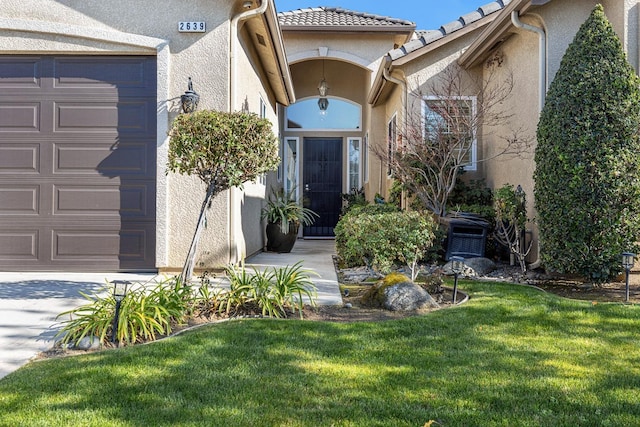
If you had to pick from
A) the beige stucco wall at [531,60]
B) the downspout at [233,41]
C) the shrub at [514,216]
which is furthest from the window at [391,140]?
the downspout at [233,41]

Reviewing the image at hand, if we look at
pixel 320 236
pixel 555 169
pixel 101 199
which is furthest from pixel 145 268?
pixel 320 236

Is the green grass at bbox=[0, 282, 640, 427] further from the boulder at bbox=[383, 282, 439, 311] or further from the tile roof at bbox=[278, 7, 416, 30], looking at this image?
the tile roof at bbox=[278, 7, 416, 30]

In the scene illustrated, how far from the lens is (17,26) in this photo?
6414 millimetres

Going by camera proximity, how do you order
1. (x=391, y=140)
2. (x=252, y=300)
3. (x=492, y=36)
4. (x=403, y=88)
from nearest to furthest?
(x=252, y=300) < (x=492, y=36) < (x=403, y=88) < (x=391, y=140)

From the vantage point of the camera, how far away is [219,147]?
14.8 ft

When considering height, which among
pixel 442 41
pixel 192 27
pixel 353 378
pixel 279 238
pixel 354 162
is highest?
pixel 442 41

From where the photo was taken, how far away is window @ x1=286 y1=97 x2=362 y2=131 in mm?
14172

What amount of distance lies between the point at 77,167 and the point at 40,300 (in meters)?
2.26

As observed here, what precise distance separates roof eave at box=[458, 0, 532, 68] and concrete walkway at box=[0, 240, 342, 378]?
4.47 meters

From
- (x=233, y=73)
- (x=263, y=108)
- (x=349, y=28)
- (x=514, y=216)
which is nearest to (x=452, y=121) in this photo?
(x=514, y=216)

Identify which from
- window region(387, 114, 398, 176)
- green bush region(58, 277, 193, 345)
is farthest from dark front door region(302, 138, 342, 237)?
green bush region(58, 277, 193, 345)

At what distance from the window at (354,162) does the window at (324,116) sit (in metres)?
0.43

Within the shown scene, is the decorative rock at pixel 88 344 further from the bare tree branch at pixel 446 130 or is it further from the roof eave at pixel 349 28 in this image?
the roof eave at pixel 349 28

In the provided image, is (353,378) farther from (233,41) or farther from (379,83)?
(379,83)
